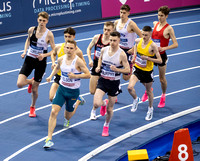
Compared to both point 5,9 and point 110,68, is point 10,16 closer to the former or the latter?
point 5,9

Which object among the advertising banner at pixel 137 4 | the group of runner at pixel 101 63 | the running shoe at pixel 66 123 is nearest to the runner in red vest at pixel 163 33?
the group of runner at pixel 101 63

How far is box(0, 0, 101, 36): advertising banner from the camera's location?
50.7 ft

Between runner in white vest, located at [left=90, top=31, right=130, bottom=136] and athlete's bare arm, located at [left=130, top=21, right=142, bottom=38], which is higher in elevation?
athlete's bare arm, located at [left=130, top=21, right=142, bottom=38]

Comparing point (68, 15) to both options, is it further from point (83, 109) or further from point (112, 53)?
point (112, 53)

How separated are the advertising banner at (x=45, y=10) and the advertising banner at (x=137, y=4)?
35cm

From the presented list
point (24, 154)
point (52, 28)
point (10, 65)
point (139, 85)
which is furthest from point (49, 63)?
point (24, 154)

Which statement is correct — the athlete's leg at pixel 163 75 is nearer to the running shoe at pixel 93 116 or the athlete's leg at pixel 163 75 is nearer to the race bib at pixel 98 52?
the race bib at pixel 98 52

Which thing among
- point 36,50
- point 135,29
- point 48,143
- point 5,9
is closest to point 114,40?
point 135,29

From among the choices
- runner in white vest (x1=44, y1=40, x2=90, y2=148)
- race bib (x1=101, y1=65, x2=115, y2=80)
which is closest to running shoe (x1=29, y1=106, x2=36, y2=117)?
runner in white vest (x1=44, y1=40, x2=90, y2=148)

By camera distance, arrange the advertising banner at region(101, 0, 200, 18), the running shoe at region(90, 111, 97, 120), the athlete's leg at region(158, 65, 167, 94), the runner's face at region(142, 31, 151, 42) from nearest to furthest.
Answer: the runner's face at region(142, 31, 151, 42), the running shoe at region(90, 111, 97, 120), the athlete's leg at region(158, 65, 167, 94), the advertising banner at region(101, 0, 200, 18)

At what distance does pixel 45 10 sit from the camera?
53.2 feet

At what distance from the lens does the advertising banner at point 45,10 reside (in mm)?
15461

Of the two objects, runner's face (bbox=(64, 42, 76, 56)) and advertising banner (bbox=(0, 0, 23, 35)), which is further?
advertising banner (bbox=(0, 0, 23, 35))

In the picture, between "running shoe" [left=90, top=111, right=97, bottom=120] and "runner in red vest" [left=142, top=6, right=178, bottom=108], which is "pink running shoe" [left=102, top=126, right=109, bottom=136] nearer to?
"running shoe" [left=90, top=111, right=97, bottom=120]
